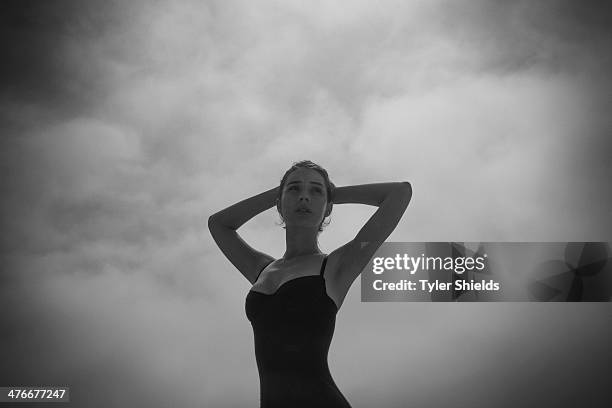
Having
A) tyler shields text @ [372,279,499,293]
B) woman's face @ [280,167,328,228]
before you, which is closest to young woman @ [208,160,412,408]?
woman's face @ [280,167,328,228]

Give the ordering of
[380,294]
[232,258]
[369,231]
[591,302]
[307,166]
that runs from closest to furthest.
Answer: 1. [369,231]
2. [307,166]
3. [232,258]
4. [380,294]
5. [591,302]

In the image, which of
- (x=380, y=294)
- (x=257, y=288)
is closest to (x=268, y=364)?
(x=257, y=288)

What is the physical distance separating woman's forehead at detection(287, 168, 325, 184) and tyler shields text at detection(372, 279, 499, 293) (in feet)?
10.8

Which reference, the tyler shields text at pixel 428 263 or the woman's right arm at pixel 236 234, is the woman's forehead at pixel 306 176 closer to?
the woman's right arm at pixel 236 234

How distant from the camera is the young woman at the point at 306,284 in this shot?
4.26ft

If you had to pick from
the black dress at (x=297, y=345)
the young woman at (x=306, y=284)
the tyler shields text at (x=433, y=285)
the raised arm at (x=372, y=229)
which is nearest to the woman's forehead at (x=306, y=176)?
the young woman at (x=306, y=284)

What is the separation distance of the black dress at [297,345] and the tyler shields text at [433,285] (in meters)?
3.38

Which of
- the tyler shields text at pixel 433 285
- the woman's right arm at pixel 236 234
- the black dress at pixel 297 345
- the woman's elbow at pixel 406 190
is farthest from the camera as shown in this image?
the tyler shields text at pixel 433 285

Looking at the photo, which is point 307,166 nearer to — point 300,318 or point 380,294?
point 300,318

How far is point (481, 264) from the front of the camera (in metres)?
4.88

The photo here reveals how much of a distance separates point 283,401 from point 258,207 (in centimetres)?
62

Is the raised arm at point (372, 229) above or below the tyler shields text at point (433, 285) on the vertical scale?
below

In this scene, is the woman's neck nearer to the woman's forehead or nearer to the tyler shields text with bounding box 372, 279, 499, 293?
the woman's forehead

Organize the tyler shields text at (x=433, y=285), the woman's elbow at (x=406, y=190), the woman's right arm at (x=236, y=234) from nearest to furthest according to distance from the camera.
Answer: the woman's elbow at (x=406, y=190) < the woman's right arm at (x=236, y=234) < the tyler shields text at (x=433, y=285)
